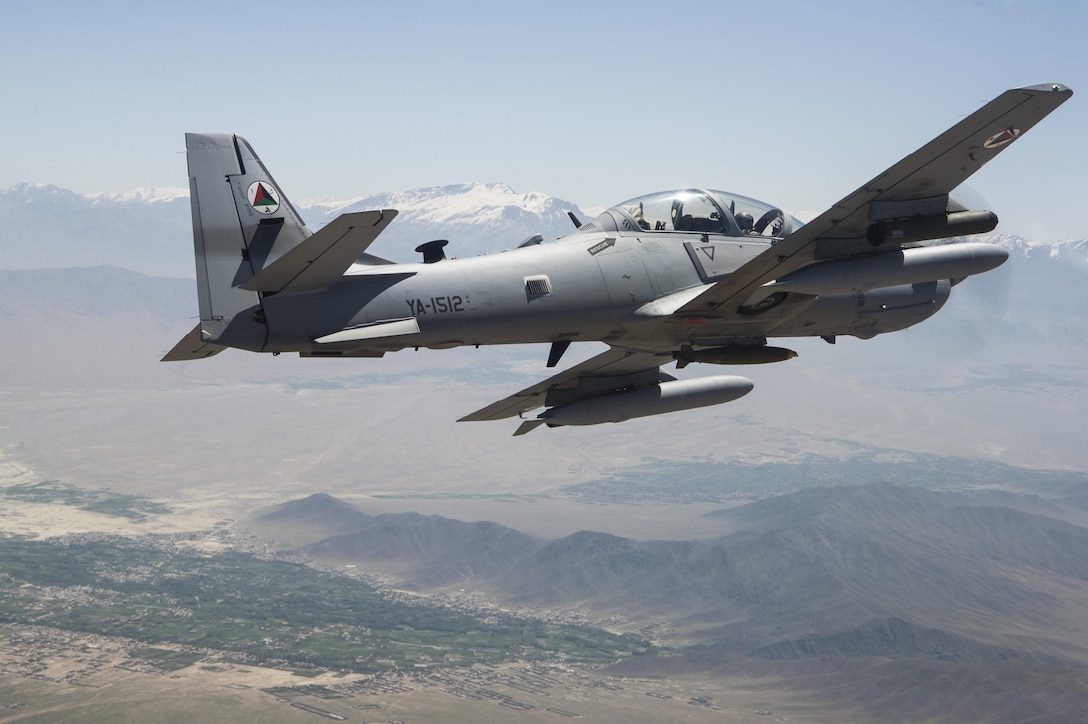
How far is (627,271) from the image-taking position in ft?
90.1

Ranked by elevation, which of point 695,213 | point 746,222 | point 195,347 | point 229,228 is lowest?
point 195,347

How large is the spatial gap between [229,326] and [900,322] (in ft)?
63.2

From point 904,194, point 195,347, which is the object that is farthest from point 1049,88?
point 195,347

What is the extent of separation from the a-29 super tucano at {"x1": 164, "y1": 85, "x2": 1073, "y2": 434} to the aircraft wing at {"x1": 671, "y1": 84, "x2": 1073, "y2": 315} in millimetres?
41

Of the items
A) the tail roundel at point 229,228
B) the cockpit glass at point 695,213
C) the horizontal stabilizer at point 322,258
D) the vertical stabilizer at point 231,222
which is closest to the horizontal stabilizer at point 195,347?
the tail roundel at point 229,228

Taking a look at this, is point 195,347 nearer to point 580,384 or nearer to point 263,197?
point 263,197

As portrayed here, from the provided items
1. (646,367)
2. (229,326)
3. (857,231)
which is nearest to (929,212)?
(857,231)

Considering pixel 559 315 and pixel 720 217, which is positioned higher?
pixel 720 217

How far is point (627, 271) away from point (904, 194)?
742 cm

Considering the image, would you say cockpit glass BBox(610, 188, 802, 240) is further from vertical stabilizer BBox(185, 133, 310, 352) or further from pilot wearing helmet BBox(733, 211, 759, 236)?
vertical stabilizer BBox(185, 133, 310, 352)

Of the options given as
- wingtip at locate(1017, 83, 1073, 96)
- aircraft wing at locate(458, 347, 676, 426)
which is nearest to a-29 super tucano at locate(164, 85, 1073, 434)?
wingtip at locate(1017, 83, 1073, 96)

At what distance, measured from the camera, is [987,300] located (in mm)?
39188

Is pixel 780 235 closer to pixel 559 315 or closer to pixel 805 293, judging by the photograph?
pixel 805 293

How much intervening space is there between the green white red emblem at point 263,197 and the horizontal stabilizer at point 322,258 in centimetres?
246
